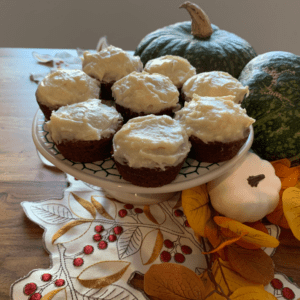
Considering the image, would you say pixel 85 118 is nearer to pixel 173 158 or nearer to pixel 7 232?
pixel 173 158

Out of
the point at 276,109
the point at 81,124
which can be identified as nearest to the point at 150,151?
the point at 81,124

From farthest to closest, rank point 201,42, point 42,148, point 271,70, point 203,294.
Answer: point 201,42
point 271,70
point 42,148
point 203,294

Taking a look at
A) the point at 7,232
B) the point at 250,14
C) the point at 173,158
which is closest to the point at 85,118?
the point at 173,158

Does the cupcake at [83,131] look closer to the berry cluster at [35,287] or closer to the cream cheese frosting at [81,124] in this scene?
the cream cheese frosting at [81,124]

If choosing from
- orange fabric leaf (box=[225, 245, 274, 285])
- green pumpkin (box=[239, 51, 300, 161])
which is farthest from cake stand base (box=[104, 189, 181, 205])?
green pumpkin (box=[239, 51, 300, 161])

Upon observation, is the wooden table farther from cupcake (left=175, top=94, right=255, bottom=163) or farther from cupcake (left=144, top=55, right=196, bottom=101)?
cupcake (left=144, top=55, right=196, bottom=101)

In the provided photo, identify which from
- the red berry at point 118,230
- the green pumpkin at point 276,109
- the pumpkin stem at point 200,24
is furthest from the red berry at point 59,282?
the pumpkin stem at point 200,24
